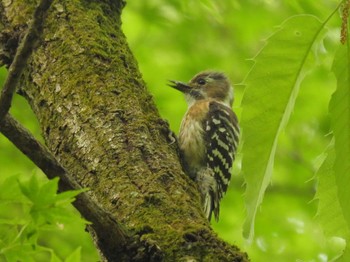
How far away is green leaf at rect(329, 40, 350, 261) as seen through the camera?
212 cm

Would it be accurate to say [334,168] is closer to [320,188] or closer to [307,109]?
[320,188]

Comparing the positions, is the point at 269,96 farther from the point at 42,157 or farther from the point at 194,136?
the point at 194,136

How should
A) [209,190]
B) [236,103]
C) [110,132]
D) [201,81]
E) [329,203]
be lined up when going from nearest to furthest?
[329,203]
[110,132]
[209,190]
[201,81]
[236,103]

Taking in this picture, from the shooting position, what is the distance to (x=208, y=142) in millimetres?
6672

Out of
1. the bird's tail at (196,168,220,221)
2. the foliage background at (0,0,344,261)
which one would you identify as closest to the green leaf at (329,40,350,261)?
the bird's tail at (196,168,220,221)

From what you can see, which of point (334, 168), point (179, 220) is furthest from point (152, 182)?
point (334, 168)

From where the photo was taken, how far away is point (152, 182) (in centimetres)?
307

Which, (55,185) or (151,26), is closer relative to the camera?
(55,185)

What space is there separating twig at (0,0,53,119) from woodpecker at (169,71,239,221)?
333 centimetres

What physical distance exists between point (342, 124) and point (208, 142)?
4.54 m

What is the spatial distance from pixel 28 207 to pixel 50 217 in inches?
5.3

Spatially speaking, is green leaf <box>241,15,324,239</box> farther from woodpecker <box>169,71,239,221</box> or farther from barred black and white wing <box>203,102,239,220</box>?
barred black and white wing <box>203,102,239,220</box>

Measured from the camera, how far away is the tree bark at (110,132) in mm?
2707

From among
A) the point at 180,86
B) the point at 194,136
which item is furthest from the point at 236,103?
the point at 194,136
